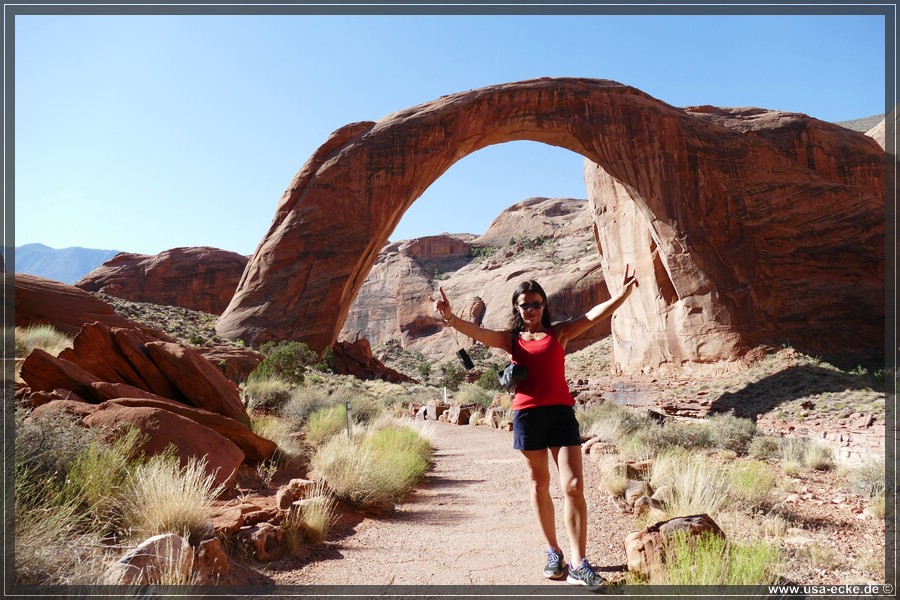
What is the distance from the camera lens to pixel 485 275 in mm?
53000

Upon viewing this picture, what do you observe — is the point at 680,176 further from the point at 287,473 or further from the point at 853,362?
the point at 287,473

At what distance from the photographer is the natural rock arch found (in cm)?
1686

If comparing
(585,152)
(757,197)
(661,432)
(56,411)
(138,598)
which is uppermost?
(585,152)

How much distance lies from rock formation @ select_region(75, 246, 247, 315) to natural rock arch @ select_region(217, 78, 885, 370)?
23.9 metres

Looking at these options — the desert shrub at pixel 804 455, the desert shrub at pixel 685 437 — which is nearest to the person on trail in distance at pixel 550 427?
the desert shrub at pixel 685 437

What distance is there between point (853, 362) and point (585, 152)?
420 inches

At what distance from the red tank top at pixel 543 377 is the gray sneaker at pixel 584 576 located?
97 cm

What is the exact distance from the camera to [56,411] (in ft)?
15.1

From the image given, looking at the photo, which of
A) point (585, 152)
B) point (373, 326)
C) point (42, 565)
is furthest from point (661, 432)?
point (373, 326)

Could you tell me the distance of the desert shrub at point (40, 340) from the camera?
27.5 feet

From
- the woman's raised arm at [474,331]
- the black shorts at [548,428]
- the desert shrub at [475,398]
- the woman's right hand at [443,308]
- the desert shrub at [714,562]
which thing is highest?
the woman's right hand at [443,308]

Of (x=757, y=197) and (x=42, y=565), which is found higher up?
(x=757, y=197)

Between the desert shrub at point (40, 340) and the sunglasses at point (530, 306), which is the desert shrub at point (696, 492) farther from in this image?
the desert shrub at point (40, 340)

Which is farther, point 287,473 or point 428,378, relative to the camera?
point 428,378
